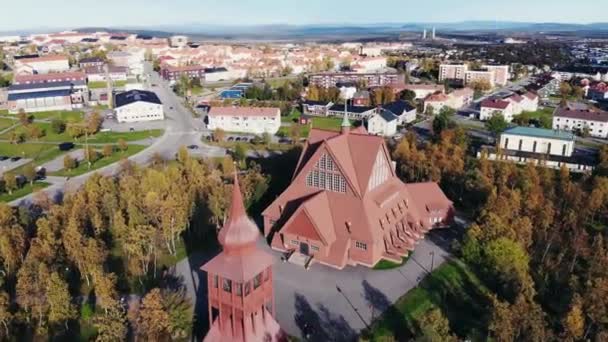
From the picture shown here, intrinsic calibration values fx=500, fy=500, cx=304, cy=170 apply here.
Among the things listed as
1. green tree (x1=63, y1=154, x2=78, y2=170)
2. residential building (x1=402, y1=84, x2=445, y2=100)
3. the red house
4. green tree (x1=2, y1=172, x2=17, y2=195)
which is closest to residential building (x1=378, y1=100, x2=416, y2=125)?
residential building (x1=402, y1=84, x2=445, y2=100)

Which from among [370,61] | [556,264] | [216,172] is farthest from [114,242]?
[370,61]

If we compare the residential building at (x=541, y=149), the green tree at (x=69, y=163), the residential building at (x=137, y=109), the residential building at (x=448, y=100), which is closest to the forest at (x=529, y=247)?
the residential building at (x=541, y=149)

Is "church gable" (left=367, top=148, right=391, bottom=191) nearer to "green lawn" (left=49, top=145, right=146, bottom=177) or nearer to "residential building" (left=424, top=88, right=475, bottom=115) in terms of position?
"green lawn" (left=49, top=145, right=146, bottom=177)

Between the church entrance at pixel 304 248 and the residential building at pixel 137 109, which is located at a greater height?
the residential building at pixel 137 109

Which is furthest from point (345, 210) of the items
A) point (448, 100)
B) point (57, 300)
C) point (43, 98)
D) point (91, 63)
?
point (91, 63)

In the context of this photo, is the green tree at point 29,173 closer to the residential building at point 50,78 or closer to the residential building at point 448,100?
the residential building at point 448,100

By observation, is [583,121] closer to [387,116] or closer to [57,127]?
[387,116]

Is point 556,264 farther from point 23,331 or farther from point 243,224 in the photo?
point 23,331
